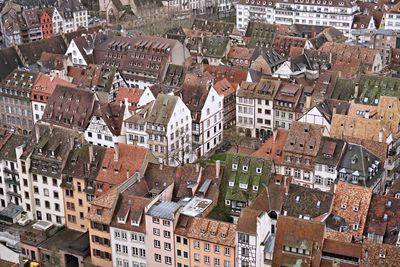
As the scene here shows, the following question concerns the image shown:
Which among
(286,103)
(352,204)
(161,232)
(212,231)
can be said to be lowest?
(161,232)

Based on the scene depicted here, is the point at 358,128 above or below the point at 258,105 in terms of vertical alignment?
above

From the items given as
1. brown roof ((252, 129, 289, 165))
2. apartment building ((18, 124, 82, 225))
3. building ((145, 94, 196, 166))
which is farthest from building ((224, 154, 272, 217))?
apartment building ((18, 124, 82, 225))

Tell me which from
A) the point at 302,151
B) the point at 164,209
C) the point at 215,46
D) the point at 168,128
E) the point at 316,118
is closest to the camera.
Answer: the point at 164,209

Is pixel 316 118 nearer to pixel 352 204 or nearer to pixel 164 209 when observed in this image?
pixel 352 204

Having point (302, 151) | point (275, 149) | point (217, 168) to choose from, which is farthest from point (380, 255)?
point (275, 149)

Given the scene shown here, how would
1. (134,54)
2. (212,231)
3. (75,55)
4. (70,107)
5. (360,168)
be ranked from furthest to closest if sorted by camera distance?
(75,55) < (134,54) < (70,107) < (360,168) < (212,231)

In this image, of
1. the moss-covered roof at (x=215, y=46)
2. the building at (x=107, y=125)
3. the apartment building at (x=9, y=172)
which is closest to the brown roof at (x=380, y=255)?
the building at (x=107, y=125)
